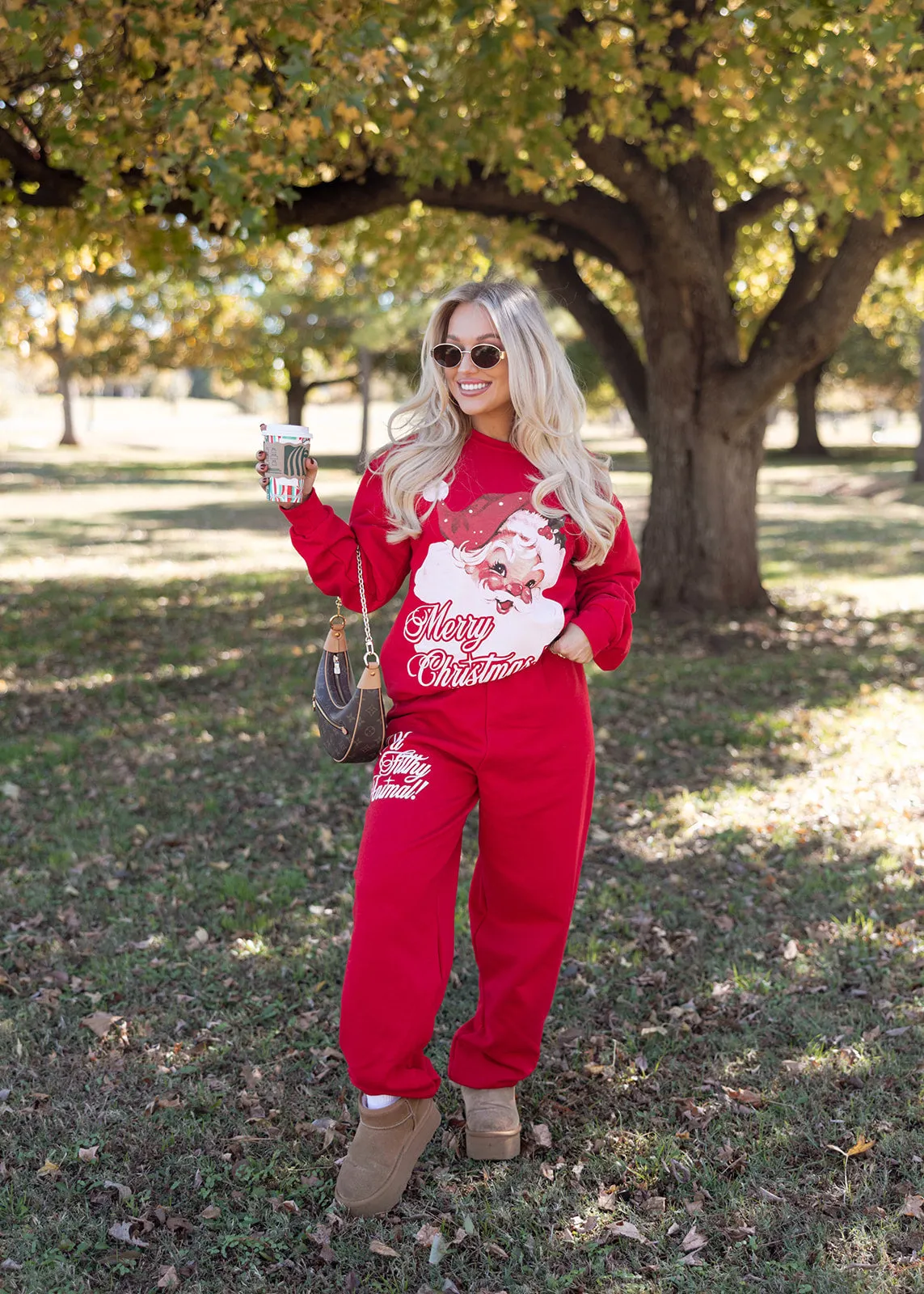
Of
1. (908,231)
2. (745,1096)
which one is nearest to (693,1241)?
(745,1096)

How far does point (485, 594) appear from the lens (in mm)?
2963

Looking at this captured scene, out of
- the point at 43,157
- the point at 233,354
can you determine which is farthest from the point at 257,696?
the point at 233,354

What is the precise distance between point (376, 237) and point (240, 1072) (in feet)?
27.3

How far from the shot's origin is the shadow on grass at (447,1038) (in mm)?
2965

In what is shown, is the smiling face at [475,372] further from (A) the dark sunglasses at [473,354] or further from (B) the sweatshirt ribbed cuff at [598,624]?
(B) the sweatshirt ribbed cuff at [598,624]

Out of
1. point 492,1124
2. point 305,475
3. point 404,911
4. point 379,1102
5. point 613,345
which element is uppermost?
point 613,345

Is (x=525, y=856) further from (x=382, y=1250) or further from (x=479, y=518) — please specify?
(x=382, y=1250)

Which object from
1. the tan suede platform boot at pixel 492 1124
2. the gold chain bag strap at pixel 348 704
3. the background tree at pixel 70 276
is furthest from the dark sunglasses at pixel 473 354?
the background tree at pixel 70 276

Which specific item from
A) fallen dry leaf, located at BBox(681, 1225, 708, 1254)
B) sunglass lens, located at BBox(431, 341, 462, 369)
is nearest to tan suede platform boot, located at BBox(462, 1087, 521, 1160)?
fallen dry leaf, located at BBox(681, 1225, 708, 1254)

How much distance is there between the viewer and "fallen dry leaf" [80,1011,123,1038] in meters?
3.98

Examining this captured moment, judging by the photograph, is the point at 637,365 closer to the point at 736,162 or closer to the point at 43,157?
the point at 736,162

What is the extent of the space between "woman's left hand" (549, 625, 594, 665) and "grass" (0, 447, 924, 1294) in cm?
143

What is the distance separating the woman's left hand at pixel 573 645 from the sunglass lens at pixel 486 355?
0.70 meters

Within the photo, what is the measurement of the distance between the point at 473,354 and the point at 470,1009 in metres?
2.34
